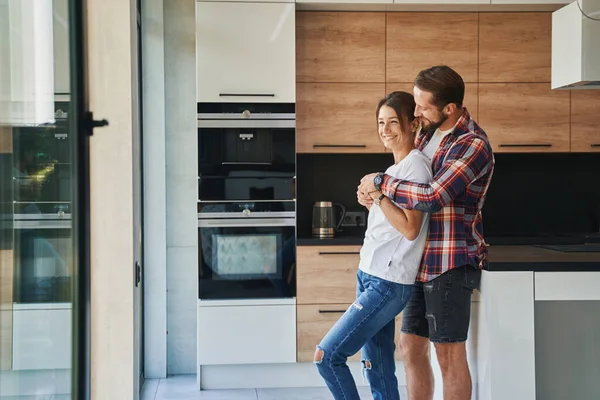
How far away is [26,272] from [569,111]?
3.85 metres

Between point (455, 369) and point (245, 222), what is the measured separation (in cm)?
214

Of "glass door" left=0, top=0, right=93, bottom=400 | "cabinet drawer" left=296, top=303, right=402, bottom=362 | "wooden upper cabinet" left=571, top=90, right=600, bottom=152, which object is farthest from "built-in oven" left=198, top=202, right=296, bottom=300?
"glass door" left=0, top=0, right=93, bottom=400

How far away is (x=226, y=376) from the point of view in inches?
185

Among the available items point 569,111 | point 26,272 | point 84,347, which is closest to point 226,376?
point 84,347

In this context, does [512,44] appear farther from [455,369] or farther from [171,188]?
[455,369]

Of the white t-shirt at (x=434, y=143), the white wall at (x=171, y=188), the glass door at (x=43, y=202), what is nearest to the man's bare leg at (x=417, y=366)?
the white t-shirt at (x=434, y=143)

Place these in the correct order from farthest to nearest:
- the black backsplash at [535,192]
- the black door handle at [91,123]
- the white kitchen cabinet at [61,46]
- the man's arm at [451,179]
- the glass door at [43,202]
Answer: the black backsplash at [535,192]
the man's arm at [451,179]
the black door handle at [91,123]
the white kitchen cabinet at [61,46]
the glass door at [43,202]

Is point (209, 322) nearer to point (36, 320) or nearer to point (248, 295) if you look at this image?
point (248, 295)

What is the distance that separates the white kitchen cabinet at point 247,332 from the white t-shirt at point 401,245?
196cm


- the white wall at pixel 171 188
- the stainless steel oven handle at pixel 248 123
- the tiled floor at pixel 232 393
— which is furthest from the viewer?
the white wall at pixel 171 188

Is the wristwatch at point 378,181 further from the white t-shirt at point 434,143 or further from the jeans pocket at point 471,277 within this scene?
the jeans pocket at point 471,277

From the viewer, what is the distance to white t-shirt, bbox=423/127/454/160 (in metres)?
2.77

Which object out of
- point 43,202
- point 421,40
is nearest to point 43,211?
point 43,202

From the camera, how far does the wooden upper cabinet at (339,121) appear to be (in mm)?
4762
